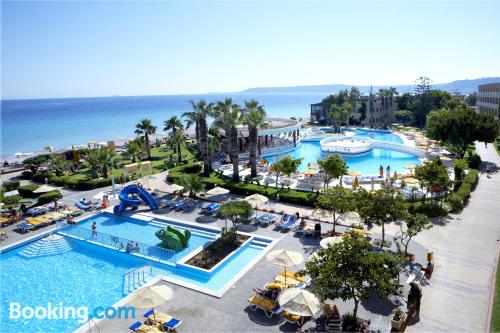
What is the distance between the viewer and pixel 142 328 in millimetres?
14305

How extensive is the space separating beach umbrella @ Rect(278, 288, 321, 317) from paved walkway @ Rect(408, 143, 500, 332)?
4.13 m

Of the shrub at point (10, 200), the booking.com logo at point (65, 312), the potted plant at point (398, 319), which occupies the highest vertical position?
the shrub at point (10, 200)

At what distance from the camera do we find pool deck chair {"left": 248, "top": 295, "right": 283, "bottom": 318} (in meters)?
15.3

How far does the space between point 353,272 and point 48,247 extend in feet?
68.9

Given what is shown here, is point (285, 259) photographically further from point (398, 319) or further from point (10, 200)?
point (10, 200)

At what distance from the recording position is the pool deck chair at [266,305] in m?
15.3

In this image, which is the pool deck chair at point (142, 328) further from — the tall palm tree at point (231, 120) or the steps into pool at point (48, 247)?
the tall palm tree at point (231, 120)

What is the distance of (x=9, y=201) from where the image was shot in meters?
30.9

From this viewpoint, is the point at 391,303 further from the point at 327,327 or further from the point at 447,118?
the point at 447,118

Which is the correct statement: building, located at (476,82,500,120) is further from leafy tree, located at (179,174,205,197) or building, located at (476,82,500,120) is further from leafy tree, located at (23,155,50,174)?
leafy tree, located at (23,155,50,174)

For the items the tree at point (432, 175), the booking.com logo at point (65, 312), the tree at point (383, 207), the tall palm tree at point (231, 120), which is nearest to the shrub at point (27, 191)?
the tall palm tree at point (231, 120)

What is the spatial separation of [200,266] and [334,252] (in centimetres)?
938

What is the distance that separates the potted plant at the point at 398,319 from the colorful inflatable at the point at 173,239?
13.2m

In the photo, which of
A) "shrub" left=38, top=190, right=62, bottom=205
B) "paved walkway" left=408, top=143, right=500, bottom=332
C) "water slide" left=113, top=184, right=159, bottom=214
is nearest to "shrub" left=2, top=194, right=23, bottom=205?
"shrub" left=38, top=190, right=62, bottom=205
